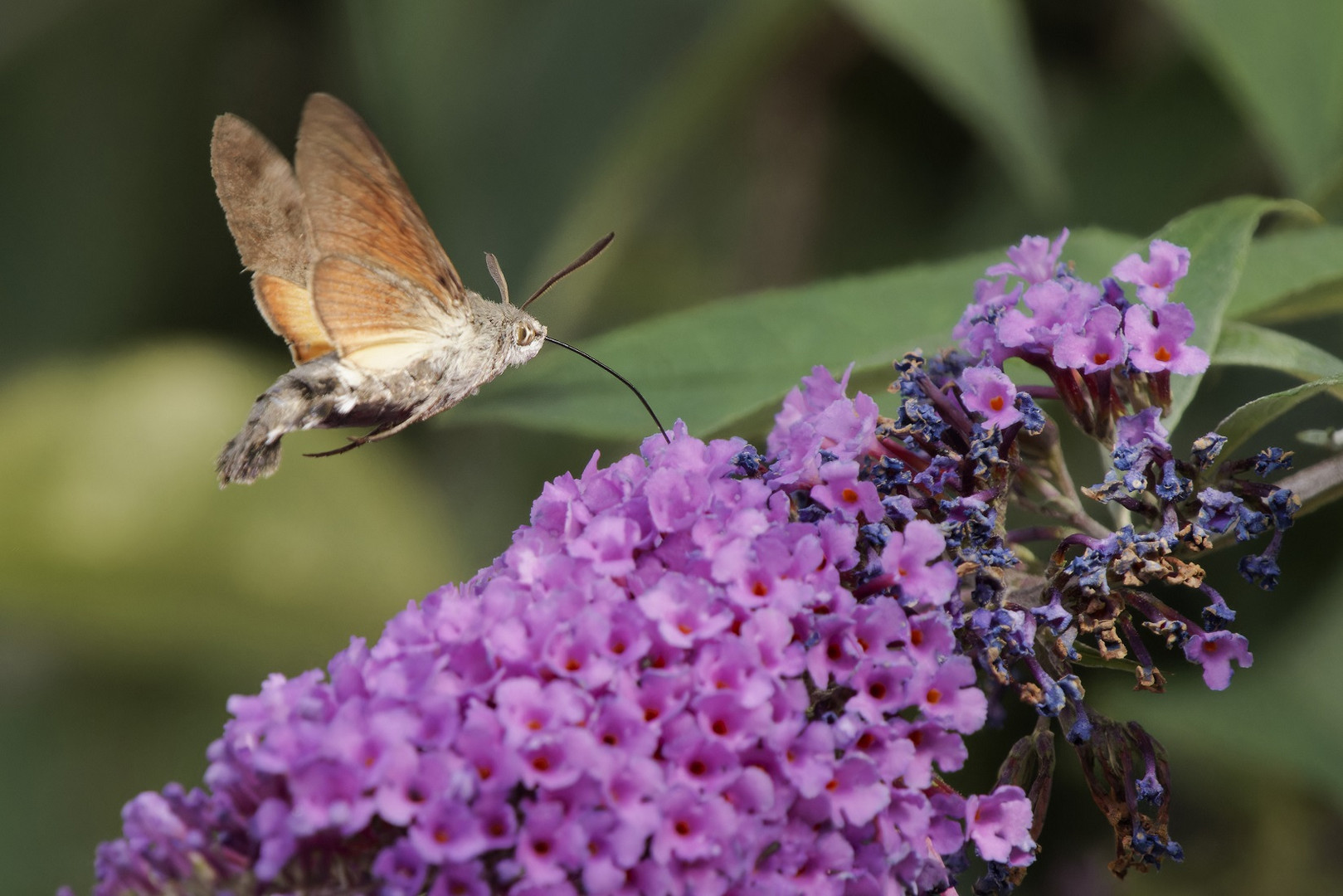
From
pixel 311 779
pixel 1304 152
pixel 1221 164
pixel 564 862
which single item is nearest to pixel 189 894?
pixel 311 779

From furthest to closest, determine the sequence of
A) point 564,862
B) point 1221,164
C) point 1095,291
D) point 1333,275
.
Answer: point 1221,164 < point 1333,275 < point 1095,291 < point 564,862

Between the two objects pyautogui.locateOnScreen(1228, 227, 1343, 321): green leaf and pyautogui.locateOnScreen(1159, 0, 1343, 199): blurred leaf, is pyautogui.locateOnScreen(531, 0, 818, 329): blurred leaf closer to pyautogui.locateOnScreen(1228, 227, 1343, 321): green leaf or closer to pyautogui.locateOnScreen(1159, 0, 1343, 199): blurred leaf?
pyautogui.locateOnScreen(1159, 0, 1343, 199): blurred leaf

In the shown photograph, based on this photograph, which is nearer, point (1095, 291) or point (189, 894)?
point (189, 894)

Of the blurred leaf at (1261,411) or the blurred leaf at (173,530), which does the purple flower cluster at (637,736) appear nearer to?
the blurred leaf at (1261,411)

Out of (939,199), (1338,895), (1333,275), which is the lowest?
(1338,895)

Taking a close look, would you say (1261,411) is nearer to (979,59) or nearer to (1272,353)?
(1272,353)

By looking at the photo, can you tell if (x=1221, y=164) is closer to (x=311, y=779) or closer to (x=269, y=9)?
(x=269, y=9)

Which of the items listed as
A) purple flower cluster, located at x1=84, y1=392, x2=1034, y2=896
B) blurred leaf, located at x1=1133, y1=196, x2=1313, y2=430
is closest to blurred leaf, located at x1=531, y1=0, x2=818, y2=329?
blurred leaf, located at x1=1133, y1=196, x2=1313, y2=430
